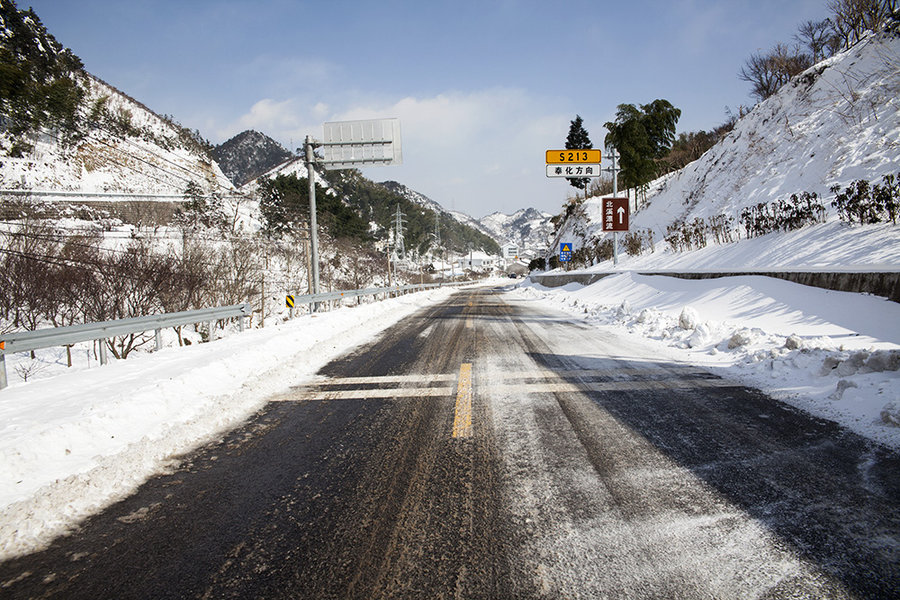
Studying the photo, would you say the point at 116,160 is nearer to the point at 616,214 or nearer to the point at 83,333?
the point at 83,333

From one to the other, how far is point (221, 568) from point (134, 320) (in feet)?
25.6

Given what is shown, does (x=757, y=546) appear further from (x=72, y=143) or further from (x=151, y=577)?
(x=72, y=143)

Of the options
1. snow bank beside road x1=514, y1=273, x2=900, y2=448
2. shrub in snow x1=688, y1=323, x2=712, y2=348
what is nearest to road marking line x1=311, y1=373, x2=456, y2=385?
snow bank beside road x1=514, y1=273, x2=900, y2=448

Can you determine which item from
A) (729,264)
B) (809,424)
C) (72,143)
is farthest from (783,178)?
(72,143)

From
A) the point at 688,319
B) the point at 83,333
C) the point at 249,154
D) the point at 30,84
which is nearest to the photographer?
the point at 83,333

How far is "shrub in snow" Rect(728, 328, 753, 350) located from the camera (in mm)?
6348

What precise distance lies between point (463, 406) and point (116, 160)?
7083 centimetres

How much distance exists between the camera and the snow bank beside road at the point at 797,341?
379 cm

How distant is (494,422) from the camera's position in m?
3.83

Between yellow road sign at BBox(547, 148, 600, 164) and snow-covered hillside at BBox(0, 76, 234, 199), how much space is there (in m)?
36.6

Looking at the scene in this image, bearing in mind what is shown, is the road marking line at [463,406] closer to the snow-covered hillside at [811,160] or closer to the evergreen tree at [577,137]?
the snow-covered hillside at [811,160]

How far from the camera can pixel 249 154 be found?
17575cm

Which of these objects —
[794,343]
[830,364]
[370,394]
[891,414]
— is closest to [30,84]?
[370,394]

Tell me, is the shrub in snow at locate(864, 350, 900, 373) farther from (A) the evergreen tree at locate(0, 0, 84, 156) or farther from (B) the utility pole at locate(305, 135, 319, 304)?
(A) the evergreen tree at locate(0, 0, 84, 156)
